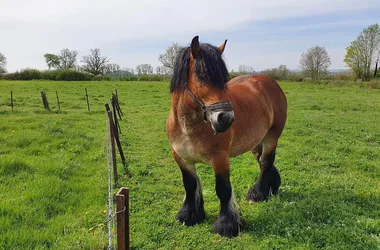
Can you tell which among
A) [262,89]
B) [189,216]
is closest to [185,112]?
[189,216]

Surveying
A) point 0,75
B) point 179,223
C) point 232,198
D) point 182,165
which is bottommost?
point 179,223

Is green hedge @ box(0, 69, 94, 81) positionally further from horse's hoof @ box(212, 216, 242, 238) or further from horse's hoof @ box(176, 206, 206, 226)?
horse's hoof @ box(212, 216, 242, 238)

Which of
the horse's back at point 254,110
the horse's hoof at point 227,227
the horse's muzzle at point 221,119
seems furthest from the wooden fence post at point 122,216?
the horse's back at point 254,110

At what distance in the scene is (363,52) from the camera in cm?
4056

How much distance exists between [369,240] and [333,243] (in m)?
0.41

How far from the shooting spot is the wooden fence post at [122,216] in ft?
7.47

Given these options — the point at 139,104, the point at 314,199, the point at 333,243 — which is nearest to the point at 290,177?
the point at 314,199

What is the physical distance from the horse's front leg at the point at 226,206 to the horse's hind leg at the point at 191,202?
0.36m

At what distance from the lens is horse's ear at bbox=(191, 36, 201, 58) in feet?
9.39

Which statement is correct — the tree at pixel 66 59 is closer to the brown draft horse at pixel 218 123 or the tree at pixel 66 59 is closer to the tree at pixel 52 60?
the tree at pixel 52 60

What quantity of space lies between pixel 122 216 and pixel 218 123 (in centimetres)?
115

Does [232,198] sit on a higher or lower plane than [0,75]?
lower

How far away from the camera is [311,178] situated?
5.61 metres

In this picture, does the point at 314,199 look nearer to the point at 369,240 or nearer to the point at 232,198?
the point at 369,240
